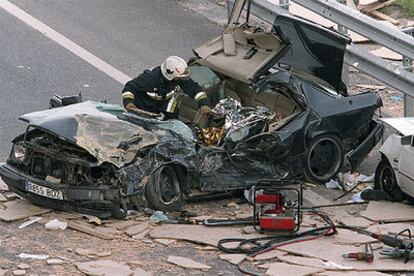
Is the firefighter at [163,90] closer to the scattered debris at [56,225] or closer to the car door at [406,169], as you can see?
the scattered debris at [56,225]

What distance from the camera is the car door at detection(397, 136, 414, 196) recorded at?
13.1 meters

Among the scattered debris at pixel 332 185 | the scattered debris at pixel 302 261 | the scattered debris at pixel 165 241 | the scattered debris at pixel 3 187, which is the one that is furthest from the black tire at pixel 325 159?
the scattered debris at pixel 3 187

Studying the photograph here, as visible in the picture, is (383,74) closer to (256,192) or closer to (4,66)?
(256,192)

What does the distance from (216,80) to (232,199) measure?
6.00ft

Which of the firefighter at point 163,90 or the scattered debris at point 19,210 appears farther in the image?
the firefighter at point 163,90

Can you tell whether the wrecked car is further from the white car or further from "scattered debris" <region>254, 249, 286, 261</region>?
"scattered debris" <region>254, 249, 286, 261</region>

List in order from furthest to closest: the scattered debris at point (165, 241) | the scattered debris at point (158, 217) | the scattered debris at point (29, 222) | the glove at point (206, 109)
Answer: the glove at point (206, 109) < the scattered debris at point (158, 217) < the scattered debris at point (29, 222) < the scattered debris at point (165, 241)

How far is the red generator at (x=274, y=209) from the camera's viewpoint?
1227 centimetres

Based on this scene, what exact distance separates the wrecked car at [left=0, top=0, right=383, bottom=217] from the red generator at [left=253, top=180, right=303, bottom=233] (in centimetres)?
66

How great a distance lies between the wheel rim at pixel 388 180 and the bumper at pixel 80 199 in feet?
11.1

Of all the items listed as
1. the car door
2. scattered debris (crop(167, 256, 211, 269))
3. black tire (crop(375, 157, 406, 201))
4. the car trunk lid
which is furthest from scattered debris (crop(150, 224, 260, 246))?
the car trunk lid

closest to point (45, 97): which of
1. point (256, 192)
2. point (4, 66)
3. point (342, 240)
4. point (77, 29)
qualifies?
point (4, 66)

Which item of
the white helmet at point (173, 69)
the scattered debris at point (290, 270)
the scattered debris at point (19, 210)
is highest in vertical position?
the white helmet at point (173, 69)

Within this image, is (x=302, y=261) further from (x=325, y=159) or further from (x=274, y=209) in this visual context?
(x=325, y=159)
